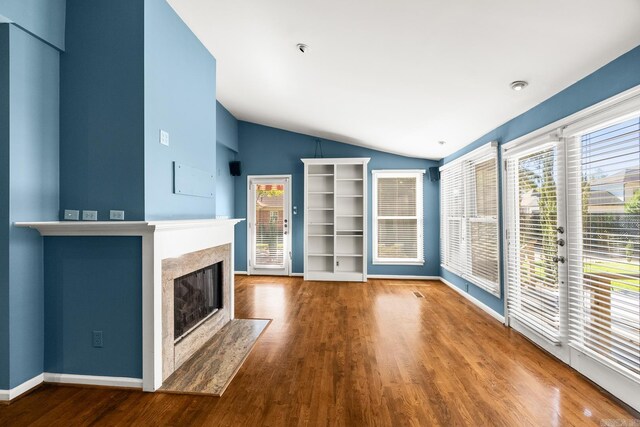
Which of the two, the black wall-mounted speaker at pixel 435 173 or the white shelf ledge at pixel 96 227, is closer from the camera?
the white shelf ledge at pixel 96 227

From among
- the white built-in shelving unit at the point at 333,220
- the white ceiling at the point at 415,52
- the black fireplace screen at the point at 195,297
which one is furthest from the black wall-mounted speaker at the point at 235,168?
the black fireplace screen at the point at 195,297

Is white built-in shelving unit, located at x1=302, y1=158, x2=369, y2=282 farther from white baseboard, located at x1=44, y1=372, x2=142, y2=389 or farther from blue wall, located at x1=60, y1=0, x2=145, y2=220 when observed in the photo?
white baseboard, located at x1=44, y1=372, x2=142, y2=389

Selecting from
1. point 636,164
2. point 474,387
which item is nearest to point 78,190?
point 474,387

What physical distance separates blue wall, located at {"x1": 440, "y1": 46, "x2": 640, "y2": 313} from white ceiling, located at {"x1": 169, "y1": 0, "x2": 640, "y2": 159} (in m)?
0.06

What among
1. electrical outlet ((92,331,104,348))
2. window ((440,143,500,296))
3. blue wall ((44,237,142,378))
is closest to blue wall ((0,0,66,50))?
Result: blue wall ((44,237,142,378))

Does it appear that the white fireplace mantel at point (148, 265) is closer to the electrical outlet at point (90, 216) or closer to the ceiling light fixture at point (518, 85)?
the electrical outlet at point (90, 216)

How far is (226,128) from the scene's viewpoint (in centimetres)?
566

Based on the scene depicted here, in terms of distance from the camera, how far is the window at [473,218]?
382 centimetres

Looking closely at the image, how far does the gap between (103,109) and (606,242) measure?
3957 millimetres

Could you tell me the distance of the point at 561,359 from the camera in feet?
8.58

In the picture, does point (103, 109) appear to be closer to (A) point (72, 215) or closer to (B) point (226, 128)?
(A) point (72, 215)

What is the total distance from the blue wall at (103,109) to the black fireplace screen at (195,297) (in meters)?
0.82

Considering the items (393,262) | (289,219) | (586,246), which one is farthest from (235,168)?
(586,246)

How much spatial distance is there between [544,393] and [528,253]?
1.44m
